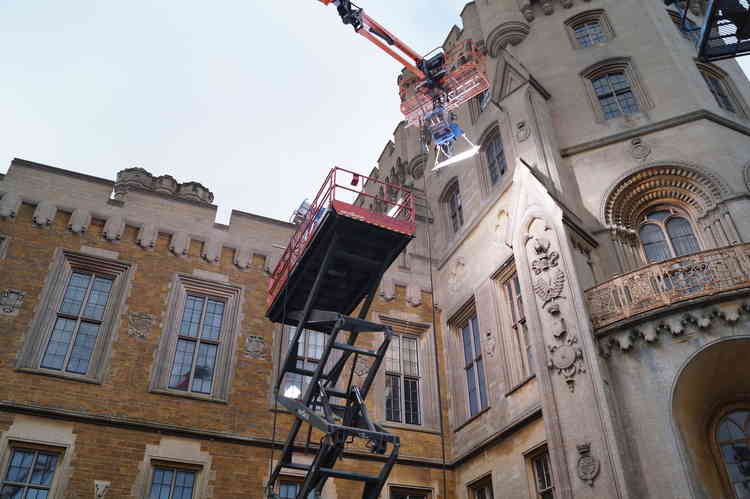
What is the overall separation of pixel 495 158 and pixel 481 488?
10.1m

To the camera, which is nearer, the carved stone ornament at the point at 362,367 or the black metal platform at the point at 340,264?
the black metal platform at the point at 340,264

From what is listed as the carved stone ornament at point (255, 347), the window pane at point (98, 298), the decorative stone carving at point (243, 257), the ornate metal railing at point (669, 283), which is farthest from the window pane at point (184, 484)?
the ornate metal railing at point (669, 283)

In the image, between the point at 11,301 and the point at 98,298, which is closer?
the point at 11,301

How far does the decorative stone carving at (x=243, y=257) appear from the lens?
18133mm

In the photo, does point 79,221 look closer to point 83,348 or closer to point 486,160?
point 83,348

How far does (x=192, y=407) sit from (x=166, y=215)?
579 cm

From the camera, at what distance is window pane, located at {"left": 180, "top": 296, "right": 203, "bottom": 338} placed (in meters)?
16.8

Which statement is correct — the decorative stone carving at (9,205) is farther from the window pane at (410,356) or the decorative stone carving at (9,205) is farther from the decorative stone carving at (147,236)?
the window pane at (410,356)

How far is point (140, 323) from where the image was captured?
53.0 feet

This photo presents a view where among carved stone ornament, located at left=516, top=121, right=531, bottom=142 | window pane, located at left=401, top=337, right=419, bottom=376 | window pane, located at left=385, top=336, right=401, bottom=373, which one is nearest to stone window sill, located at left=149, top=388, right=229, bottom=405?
window pane, located at left=385, top=336, right=401, bottom=373

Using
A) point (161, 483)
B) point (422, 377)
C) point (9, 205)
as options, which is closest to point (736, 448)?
point (422, 377)

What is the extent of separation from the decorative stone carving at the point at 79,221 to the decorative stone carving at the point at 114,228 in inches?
19.0

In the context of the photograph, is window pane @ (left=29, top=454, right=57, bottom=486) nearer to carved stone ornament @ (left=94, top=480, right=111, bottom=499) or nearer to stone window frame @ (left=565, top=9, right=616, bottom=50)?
carved stone ornament @ (left=94, top=480, right=111, bottom=499)

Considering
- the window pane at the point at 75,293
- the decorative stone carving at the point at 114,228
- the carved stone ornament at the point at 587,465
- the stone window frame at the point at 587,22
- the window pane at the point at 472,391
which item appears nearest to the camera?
the carved stone ornament at the point at 587,465
